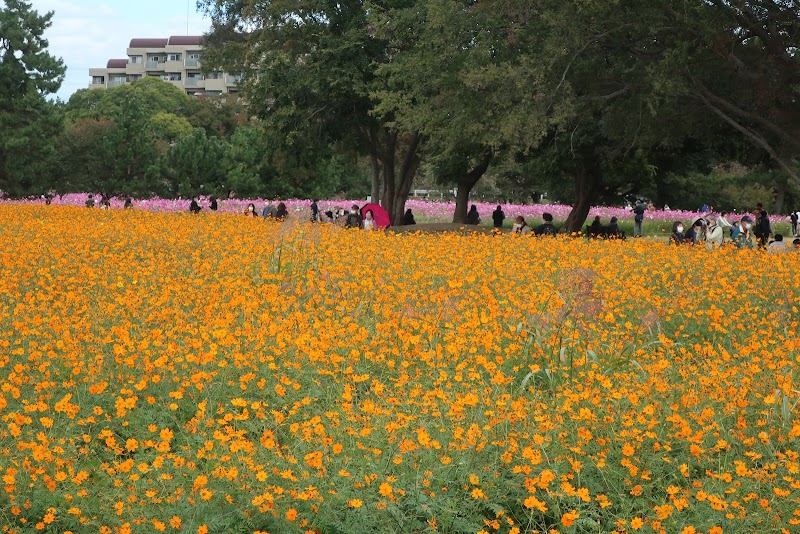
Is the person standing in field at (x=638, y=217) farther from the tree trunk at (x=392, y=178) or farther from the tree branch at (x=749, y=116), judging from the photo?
the tree branch at (x=749, y=116)

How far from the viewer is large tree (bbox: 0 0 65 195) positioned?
1689 inches

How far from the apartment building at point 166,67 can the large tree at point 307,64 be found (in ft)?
309

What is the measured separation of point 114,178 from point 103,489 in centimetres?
3977

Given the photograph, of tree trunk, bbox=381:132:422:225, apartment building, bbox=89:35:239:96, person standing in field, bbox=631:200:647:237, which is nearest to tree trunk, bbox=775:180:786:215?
person standing in field, bbox=631:200:647:237

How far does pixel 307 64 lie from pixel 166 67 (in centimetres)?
10590

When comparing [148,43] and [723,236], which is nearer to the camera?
[723,236]

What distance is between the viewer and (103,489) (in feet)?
16.5

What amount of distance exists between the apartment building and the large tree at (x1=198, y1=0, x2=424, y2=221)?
9431 cm

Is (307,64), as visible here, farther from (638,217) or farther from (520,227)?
(520,227)

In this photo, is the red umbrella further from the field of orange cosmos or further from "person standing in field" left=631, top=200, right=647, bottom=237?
"person standing in field" left=631, top=200, right=647, bottom=237

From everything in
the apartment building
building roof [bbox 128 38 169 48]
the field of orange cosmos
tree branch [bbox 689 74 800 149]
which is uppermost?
building roof [bbox 128 38 169 48]

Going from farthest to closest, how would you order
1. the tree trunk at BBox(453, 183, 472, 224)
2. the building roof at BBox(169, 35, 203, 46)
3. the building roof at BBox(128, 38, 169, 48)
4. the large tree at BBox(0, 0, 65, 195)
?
the building roof at BBox(128, 38, 169, 48)
the building roof at BBox(169, 35, 203, 46)
the large tree at BBox(0, 0, 65, 195)
the tree trunk at BBox(453, 183, 472, 224)

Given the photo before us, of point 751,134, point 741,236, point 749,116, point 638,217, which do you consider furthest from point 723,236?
point 638,217

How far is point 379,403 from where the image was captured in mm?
6234
